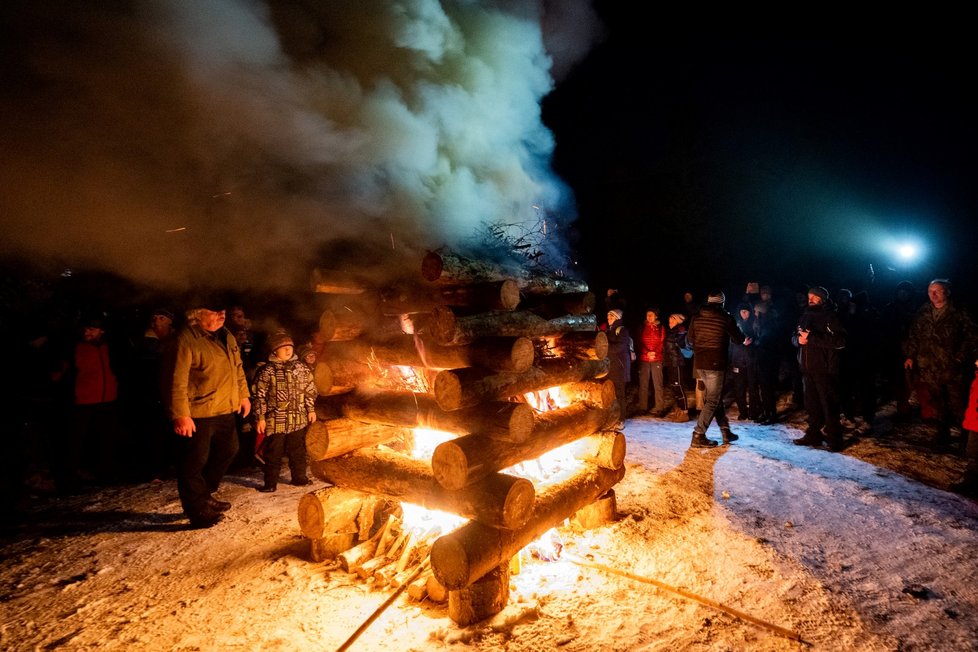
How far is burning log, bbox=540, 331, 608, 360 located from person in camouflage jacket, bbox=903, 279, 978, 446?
6.06 metres

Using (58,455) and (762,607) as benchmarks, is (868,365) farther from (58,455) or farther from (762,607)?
(58,455)

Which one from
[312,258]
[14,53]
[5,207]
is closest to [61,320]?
[5,207]

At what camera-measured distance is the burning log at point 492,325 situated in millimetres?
3465

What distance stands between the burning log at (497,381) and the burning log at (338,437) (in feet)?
4.92

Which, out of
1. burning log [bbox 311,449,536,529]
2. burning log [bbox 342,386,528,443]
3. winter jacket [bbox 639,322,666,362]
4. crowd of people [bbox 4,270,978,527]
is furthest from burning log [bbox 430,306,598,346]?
winter jacket [bbox 639,322,666,362]

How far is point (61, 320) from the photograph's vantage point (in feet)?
25.5

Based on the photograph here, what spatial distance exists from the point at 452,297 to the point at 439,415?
1.04 metres

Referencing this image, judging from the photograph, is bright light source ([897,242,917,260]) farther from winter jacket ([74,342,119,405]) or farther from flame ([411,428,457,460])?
winter jacket ([74,342,119,405])

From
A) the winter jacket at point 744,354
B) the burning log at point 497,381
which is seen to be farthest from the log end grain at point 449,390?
the winter jacket at point 744,354

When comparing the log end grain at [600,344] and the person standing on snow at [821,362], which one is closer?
the log end grain at [600,344]

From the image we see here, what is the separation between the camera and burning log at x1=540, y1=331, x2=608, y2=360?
451cm

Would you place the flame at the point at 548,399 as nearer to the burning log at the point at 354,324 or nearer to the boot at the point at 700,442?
the burning log at the point at 354,324

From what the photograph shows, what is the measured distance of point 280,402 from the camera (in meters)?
6.03

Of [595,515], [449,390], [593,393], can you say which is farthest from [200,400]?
[595,515]
